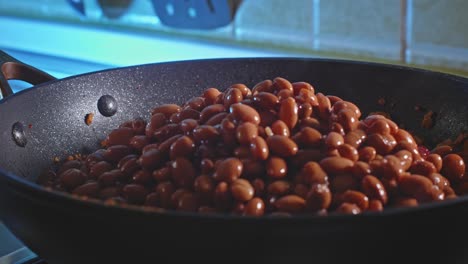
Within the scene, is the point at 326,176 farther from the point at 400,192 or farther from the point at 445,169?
the point at 445,169

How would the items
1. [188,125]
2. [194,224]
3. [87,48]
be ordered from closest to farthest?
[194,224] → [188,125] → [87,48]

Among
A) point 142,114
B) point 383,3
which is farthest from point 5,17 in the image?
point 142,114

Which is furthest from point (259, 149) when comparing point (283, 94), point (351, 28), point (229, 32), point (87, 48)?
point (87, 48)

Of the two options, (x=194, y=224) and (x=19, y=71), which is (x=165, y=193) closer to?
(x=194, y=224)

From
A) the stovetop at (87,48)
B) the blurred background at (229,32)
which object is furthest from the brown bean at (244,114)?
the stovetop at (87,48)

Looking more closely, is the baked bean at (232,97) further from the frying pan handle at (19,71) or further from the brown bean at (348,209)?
the frying pan handle at (19,71)

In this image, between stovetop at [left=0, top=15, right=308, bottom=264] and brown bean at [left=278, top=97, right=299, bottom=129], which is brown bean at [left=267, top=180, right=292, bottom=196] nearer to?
brown bean at [left=278, top=97, right=299, bottom=129]

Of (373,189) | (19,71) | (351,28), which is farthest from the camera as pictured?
(351,28)
